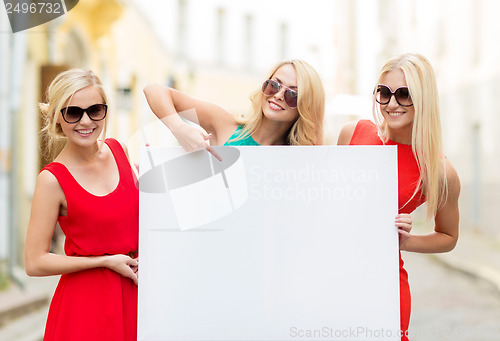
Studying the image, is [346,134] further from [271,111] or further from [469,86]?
[469,86]

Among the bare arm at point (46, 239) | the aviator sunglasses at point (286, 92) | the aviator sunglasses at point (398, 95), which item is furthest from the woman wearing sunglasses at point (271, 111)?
the bare arm at point (46, 239)

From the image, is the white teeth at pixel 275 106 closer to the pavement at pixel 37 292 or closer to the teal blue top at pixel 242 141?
the teal blue top at pixel 242 141

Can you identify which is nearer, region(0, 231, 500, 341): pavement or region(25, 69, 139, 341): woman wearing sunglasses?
region(25, 69, 139, 341): woman wearing sunglasses

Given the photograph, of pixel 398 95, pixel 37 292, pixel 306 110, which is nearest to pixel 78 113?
pixel 306 110

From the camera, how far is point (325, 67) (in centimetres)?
3041

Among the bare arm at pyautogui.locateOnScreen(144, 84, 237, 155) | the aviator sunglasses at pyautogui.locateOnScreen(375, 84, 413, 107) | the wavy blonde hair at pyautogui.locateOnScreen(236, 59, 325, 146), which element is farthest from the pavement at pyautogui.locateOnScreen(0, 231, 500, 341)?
the aviator sunglasses at pyautogui.locateOnScreen(375, 84, 413, 107)

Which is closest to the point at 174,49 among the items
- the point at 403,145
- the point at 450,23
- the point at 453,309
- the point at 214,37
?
the point at 214,37

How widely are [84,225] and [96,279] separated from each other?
0.20 metres

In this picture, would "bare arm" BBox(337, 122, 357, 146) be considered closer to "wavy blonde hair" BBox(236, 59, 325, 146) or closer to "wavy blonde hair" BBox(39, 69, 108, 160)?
"wavy blonde hair" BBox(236, 59, 325, 146)

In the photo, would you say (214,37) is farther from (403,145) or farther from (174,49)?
(403,145)

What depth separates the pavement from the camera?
219 inches

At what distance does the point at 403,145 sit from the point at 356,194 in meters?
0.33

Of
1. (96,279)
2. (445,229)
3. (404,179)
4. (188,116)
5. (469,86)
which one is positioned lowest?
(96,279)

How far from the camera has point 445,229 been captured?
254 cm
